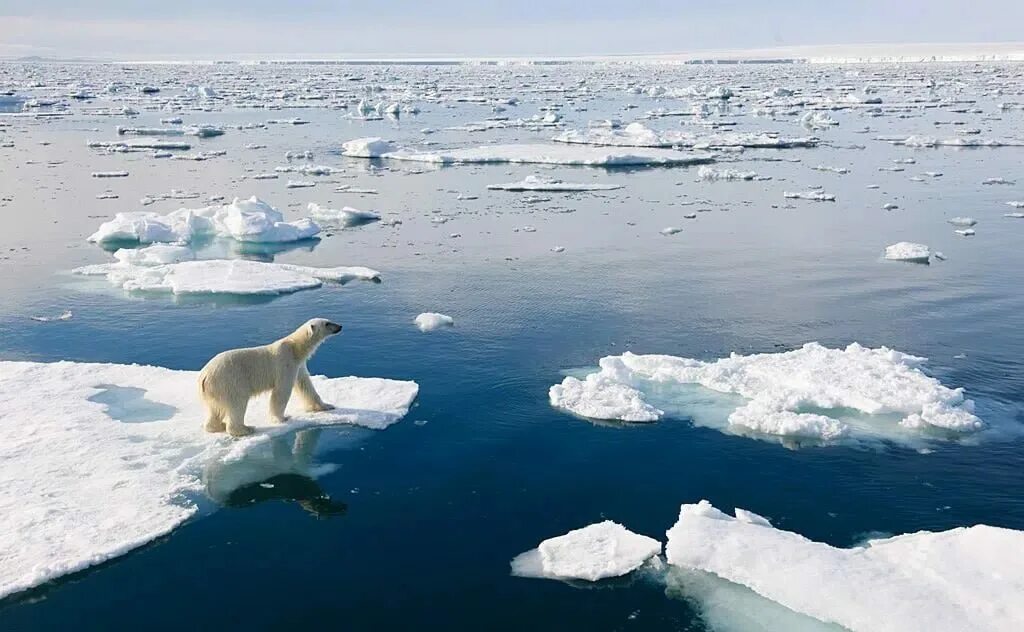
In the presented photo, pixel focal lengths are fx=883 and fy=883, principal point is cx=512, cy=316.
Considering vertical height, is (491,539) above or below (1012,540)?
below

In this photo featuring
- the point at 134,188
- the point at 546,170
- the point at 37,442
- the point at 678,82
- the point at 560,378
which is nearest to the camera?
the point at 37,442

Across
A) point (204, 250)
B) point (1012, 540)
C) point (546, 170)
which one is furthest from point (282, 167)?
point (1012, 540)

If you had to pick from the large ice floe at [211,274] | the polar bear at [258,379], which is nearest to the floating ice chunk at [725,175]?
the large ice floe at [211,274]

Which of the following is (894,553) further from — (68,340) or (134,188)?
(134,188)

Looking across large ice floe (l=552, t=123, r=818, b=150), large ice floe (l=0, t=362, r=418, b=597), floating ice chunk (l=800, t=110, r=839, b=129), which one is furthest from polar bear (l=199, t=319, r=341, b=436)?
floating ice chunk (l=800, t=110, r=839, b=129)

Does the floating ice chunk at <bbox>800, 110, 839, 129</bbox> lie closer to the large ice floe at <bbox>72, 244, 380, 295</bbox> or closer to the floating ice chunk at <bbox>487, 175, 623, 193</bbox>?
the floating ice chunk at <bbox>487, 175, 623, 193</bbox>

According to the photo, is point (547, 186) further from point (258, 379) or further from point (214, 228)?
point (258, 379)

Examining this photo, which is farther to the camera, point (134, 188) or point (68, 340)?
point (134, 188)
